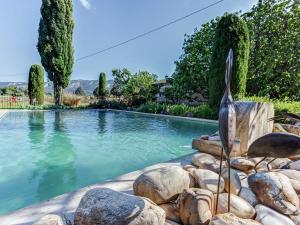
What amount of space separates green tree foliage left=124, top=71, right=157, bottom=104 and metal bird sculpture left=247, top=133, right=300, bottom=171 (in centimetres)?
1959

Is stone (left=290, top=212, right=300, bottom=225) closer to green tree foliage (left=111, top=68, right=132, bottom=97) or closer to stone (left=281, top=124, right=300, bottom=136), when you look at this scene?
stone (left=281, top=124, right=300, bottom=136)

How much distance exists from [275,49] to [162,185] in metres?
14.9

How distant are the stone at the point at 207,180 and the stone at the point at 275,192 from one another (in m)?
0.41

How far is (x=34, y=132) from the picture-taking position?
8516 mm

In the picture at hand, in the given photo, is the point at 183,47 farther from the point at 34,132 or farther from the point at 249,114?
the point at 249,114

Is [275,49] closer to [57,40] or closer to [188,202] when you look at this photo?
[188,202]

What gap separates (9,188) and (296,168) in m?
4.26

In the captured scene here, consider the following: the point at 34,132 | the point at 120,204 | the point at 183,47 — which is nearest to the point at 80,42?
the point at 183,47

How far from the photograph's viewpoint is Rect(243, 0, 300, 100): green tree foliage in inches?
539

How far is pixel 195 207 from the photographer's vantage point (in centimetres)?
184

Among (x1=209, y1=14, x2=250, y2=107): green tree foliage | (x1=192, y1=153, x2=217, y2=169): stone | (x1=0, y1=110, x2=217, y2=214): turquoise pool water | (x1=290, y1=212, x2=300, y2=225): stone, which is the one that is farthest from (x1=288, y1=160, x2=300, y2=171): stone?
(x1=209, y1=14, x2=250, y2=107): green tree foliage

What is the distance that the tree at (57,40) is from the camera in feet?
67.3

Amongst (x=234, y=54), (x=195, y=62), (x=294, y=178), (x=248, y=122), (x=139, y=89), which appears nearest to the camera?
(x=294, y=178)

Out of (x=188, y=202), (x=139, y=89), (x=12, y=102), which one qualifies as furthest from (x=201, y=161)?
(x=12, y=102)
